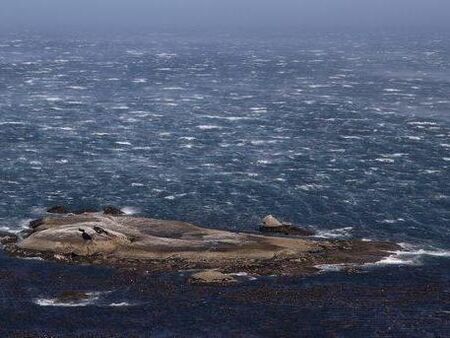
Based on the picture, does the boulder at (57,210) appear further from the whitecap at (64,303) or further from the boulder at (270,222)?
the boulder at (270,222)

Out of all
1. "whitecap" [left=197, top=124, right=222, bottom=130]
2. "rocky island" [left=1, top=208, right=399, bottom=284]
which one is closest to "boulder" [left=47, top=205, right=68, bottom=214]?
"rocky island" [left=1, top=208, right=399, bottom=284]

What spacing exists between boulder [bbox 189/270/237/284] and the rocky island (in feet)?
0.41

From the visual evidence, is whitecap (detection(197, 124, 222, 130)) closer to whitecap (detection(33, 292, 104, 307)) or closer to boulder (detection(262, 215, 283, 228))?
boulder (detection(262, 215, 283, 228))

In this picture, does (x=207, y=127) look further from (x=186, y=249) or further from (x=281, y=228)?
(x=186, y=249)

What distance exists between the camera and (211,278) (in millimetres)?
92438

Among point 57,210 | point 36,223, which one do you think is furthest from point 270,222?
point 36,223

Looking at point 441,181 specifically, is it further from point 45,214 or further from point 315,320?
point 45,214

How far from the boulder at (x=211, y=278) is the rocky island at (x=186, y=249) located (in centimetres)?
13

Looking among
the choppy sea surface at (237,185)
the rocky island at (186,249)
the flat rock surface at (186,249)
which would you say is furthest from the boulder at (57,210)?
the flat rock surface at (186,249)

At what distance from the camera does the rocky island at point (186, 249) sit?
96.8 meters

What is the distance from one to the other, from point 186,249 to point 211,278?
9083 mm

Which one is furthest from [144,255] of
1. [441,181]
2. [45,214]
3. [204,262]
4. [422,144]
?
[422,144]

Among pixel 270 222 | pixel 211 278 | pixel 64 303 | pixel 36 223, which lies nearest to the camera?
pixel 64 303

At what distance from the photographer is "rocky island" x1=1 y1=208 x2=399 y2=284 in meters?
96.8
